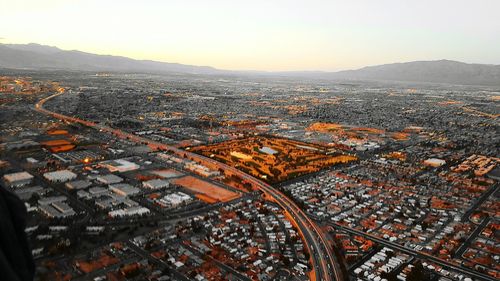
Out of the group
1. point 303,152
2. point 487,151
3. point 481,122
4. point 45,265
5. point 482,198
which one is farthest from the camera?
point 481,122

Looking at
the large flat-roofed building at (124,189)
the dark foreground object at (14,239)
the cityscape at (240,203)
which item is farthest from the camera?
the large flat-roofed building at (124,189)

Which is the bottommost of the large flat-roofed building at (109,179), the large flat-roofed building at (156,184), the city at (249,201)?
the city at (249,201)

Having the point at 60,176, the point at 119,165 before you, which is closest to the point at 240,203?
the point at 119,165

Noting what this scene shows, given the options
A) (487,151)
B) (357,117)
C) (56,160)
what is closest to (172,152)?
(56,160)

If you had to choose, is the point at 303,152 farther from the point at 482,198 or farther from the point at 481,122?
the point at 481,122

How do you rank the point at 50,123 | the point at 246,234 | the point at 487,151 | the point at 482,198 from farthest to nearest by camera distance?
the point at 50,123, the point at 487,151, the point at 482,198, the point at 246,234

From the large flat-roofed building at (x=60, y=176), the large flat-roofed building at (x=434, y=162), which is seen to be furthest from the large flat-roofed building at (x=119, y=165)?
the large flat-roofed building at (x=434, y=162)

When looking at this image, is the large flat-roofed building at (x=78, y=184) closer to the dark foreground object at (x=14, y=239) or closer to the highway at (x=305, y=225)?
the highway at (x=305, y=225)
